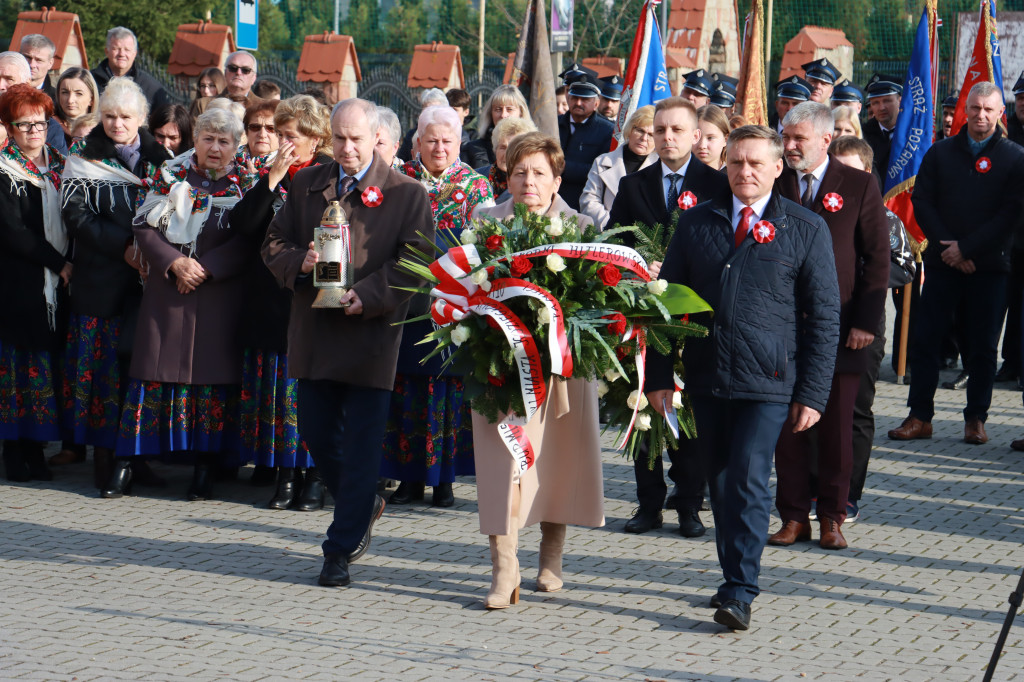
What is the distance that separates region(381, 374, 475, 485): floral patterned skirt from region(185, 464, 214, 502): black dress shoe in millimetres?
991

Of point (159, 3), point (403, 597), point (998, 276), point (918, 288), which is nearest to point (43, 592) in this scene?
point (403, 597)

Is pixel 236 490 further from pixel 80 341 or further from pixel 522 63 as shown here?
pixel 522 63

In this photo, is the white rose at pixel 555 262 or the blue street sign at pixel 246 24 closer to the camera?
the white rose at pixel 555 262

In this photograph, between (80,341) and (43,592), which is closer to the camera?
(43,592)

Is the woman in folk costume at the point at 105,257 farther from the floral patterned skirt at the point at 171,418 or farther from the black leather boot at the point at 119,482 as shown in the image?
the floral patterned skirt at the point at 171,418

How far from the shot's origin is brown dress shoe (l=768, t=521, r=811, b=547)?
23.5ft

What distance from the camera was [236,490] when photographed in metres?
8.26

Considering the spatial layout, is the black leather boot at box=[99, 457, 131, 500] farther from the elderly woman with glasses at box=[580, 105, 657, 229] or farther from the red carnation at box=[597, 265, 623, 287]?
the red carnation at box=[597, 265, 623, 287]

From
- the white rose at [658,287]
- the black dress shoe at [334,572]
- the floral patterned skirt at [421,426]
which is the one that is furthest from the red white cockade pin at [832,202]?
the black dress shoe at [334,572]

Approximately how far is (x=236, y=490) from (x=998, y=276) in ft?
18.4

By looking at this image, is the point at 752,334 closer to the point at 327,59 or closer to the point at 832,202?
the point at 832,202

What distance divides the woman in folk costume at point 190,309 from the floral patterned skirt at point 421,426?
0.93 m

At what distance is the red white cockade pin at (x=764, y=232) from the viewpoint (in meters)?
5.71

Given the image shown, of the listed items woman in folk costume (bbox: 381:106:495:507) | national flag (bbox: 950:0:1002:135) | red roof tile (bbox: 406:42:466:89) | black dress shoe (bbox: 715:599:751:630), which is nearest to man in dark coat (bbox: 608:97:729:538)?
woman in folk costume (bbox: 381:106:495:507)
